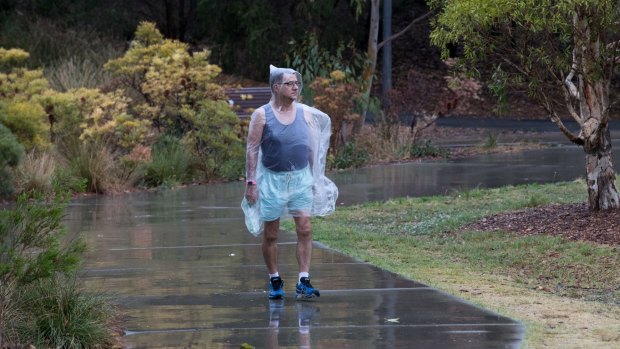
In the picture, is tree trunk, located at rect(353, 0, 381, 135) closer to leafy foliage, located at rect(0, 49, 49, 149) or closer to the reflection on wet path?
leafy foliage, located at rect(0, 49, 49, 149)

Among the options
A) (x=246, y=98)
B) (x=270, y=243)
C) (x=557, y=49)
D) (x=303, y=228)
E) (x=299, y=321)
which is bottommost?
(x=299, y=321)

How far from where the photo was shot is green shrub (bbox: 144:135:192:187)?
1689 centimetres

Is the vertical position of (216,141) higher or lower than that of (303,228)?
higher

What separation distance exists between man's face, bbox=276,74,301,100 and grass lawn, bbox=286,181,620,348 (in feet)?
6.22

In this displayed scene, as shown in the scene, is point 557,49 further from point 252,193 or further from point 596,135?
point 252,193

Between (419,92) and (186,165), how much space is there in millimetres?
6184

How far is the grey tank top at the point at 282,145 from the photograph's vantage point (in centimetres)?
853

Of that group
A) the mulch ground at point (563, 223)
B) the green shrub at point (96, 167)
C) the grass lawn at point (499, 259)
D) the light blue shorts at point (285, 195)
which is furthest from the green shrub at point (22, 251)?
the green shrub at point (96, 167)

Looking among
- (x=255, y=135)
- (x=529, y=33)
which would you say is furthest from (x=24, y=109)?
(x=255, y=135)

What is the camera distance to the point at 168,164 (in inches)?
673

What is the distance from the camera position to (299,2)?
3275 centimetres

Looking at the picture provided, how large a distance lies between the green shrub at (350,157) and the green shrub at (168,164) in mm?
2786

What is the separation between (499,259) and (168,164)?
7.74 meters

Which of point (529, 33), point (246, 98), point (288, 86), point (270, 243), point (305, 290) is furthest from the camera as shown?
point (246, 98)
